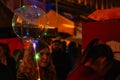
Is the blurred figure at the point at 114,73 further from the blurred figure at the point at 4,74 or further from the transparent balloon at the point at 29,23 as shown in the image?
the blurred figure at the point at 4,74

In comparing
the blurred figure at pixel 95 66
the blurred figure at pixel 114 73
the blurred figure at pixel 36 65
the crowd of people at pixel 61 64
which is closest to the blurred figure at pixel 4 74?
the crowd of people at pixel 61 64

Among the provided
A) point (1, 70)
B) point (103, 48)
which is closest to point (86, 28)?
point (1, 70)

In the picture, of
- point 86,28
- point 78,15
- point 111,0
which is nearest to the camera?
point 86,28

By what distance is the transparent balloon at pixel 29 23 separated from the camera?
5551 millimetres

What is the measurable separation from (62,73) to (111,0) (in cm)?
1661

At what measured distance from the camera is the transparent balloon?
5551 mm

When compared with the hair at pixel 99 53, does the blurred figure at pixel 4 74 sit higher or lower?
lower

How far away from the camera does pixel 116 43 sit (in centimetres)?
616

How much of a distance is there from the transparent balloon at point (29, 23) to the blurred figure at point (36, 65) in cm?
36

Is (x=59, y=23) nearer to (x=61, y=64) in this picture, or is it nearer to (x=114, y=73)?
(x=61, y=64)

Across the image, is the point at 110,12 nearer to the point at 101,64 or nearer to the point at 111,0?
the point at 101,64

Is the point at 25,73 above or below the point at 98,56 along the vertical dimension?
below

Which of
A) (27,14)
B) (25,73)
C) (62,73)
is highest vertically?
(27,14)

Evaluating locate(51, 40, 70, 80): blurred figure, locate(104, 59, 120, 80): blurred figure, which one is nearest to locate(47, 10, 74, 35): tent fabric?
locate(51, 40, 70, 80): blurred figure
